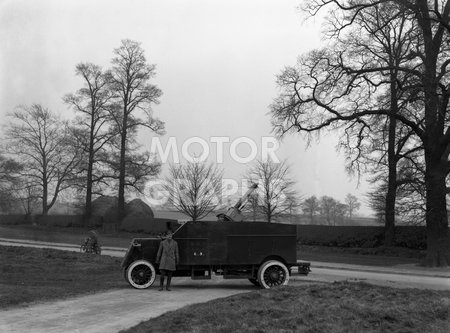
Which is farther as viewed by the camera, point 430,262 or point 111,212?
point 111,212

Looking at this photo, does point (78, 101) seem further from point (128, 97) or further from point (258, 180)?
point (258, 180)

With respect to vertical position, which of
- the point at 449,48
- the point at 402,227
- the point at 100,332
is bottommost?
the point at 100,332

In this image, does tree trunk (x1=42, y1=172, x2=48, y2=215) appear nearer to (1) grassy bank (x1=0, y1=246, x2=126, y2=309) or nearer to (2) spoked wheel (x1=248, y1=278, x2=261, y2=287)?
(1) grassy bank (x1=0, y1=246, x2=126, y2=309)

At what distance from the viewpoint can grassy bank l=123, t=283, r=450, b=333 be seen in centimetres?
826

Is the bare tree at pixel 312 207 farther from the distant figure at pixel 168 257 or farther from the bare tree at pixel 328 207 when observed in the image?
the distant figure at pixel 168 257

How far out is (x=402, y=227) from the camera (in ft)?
136

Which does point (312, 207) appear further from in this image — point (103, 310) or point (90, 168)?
point (103, 310)

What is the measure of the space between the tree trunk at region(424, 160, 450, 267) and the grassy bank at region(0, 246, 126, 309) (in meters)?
18.1

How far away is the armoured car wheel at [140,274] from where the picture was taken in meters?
15.8

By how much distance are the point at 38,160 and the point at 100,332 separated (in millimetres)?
64025

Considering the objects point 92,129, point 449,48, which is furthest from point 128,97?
point 449,48

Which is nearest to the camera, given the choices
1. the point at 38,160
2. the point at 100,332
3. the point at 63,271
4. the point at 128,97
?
the point at 100,332

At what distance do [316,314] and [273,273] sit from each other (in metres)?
7.39

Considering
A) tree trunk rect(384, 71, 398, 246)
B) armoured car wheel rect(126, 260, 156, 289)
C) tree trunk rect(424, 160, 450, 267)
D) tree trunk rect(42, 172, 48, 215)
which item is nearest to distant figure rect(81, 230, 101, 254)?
armoured car wheel rect(126, 260, 156, 289)
